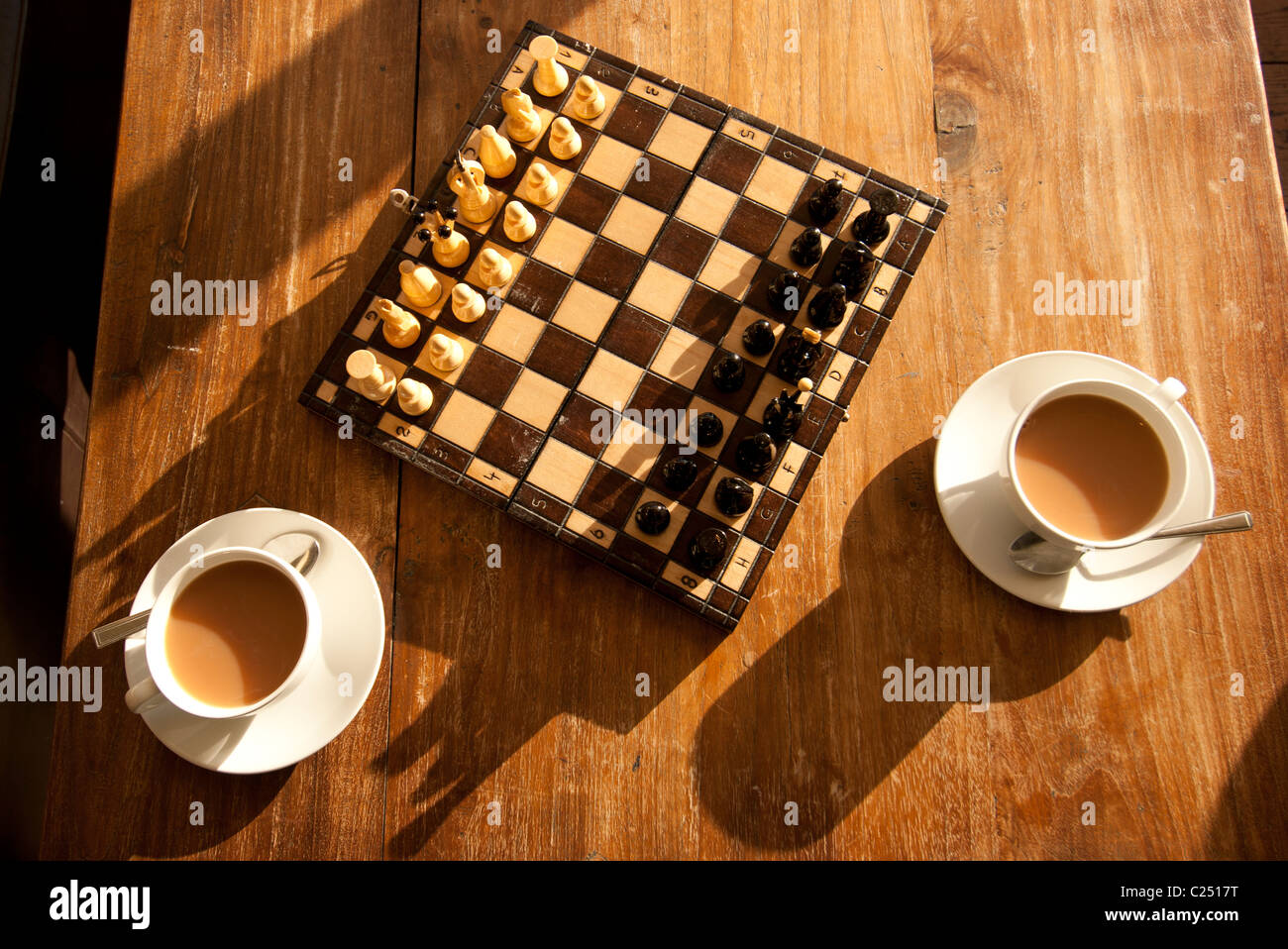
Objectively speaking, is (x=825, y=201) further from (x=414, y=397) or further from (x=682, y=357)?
(x=414, y=397)

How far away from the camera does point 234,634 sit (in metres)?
1.33

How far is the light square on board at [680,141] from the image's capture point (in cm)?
159

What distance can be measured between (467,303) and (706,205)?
503 millimetres

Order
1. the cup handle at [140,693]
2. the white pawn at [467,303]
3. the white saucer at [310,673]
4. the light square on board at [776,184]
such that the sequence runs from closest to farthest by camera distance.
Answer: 1. the cup handle at [140,693]
2. the white saucer at [310,673]
3. the white pawn at [467,303]
4. the light square on board at [776,184]

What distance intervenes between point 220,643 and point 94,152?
208cm

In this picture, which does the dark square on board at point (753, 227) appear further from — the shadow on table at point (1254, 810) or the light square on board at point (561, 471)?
the shadow on table at point (1254, 810)

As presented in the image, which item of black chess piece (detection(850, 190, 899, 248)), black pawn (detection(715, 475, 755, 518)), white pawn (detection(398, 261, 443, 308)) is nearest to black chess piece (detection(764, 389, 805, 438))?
black pawn (detection(715, 475, 755, 518))

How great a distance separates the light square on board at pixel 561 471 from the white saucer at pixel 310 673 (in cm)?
35

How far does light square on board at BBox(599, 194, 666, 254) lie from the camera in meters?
1.55

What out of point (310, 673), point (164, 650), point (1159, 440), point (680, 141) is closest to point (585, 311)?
point (680, 141)

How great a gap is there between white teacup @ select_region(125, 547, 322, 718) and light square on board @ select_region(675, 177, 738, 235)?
97cm

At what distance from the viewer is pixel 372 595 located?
1.43 metres

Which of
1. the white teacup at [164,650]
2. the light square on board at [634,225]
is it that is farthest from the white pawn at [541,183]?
the white teacup at [164,650]

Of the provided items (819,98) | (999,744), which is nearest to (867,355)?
(819,98)
